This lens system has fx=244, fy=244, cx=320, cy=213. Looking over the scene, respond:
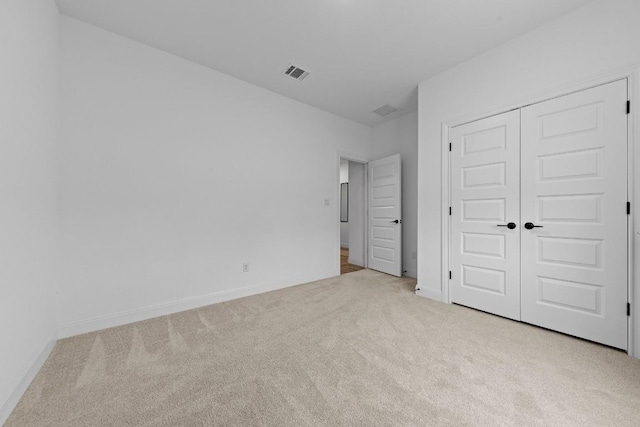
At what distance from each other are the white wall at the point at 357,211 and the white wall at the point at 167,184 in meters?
1.48

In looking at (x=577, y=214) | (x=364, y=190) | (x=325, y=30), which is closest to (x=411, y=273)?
(x=364, y=190)

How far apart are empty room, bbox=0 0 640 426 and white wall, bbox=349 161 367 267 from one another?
1.58m

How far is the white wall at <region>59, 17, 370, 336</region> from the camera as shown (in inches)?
87.2

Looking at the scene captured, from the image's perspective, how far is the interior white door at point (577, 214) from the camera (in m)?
1.95

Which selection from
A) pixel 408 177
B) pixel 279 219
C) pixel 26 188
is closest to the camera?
pixel 26 188

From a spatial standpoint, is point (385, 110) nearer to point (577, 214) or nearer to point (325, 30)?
point (325, 30)

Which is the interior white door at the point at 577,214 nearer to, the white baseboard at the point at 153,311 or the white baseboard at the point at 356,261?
the white baseboard at the point at 356,261

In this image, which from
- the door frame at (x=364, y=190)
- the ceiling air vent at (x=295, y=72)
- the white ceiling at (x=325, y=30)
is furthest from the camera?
the door frame at (x=364, y=190)

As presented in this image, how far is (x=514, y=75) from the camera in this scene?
8.05 ft

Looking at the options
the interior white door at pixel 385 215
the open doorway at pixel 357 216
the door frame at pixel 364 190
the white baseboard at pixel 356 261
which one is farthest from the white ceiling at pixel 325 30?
the white baseboard at pixel 356 261

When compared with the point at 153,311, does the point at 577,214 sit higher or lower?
higher

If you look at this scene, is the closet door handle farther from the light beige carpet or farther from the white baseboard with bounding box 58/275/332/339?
the white baseboard with bounding box 58/275/332/339

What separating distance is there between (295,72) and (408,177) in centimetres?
249

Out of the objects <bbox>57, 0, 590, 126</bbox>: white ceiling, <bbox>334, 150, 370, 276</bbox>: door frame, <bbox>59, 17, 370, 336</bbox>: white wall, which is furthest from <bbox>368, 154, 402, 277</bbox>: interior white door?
<bbox>57, 0, 590, 126</bbox>: white ceiling
